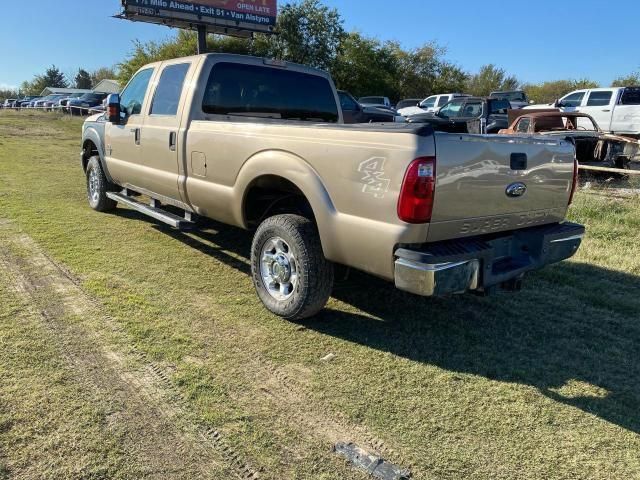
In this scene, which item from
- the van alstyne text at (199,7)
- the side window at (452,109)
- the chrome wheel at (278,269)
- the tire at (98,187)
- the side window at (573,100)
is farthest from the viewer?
the van alstyne text at (199,7)

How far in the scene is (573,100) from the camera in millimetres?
19844

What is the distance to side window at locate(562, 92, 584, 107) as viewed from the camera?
19.6 m

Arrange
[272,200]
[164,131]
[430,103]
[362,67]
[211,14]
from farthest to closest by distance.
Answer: [362,67]
[430,103]
[211,14]
[164,131]
[272,200]

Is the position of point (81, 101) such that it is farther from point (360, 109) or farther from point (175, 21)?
point (360, 109)

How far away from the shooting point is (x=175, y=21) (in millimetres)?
25922

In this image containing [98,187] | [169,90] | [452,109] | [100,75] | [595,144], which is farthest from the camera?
[100,75]

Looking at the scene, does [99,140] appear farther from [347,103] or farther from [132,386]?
[347,103]

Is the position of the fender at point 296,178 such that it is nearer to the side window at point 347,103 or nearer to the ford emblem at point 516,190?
the ford emblem at point 516,190

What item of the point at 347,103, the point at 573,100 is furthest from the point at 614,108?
the point at 347,103

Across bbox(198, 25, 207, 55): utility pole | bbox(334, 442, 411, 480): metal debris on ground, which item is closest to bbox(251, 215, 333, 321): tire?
bbox(334, 442, 411, 480): metal debris on ground

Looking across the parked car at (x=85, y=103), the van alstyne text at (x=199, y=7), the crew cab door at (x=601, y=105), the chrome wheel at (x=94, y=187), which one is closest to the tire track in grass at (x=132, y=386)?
the chrome wheel at (x=94, y=187)

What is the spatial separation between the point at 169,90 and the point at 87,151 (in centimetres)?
302

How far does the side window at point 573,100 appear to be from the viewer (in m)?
19.6

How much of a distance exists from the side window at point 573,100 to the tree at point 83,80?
105 metres
